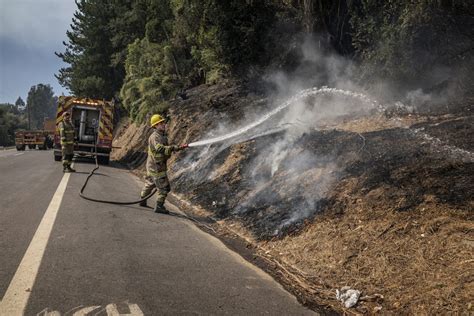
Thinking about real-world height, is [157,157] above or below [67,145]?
above

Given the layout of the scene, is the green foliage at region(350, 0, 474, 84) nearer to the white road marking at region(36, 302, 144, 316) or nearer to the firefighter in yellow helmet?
the firefighter in yellow helmet

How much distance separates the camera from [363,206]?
5.81m

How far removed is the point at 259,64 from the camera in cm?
1450

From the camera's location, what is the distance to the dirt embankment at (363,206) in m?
4.30

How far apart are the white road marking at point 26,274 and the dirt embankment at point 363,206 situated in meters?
2.65

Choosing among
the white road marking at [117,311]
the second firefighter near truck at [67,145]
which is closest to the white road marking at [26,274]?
the white road marking at [117,311]

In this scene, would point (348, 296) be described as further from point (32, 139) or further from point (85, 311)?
point (32, 139)

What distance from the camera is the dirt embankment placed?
14.1ft

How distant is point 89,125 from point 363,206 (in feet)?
54.5

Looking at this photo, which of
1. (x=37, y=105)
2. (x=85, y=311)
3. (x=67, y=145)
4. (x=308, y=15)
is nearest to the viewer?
(x=85, y=311)

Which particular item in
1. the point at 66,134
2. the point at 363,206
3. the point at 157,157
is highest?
the point at 66,134

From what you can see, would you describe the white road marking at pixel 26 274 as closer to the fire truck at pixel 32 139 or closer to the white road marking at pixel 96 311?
the white road marking at pixel 96 311

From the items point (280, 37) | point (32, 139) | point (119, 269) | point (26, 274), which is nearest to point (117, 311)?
point (119, 269)

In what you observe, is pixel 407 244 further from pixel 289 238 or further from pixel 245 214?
pixel 245 214
